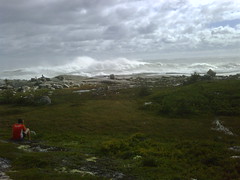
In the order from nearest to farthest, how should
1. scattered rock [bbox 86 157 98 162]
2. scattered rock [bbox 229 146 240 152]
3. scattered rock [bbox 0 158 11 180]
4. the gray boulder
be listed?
scattered rock [bbox 0 158 11 180] → scattered rock [bbox 86 157 98 162] → scattered rock [bbox 229 146 240 152] → the gray boulder

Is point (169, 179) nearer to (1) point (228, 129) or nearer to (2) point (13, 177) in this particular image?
(2) point (13, 177)

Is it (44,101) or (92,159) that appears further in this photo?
(44,101)

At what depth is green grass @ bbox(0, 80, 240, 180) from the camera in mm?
14176

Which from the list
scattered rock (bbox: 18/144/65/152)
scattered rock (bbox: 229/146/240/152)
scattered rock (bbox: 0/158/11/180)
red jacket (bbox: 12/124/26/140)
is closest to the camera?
scattered rock (bbox: 0/158/11/180)

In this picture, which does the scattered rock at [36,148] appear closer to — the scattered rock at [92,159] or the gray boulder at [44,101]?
the scattered rock at [92,159]

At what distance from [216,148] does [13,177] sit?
40.9 ft

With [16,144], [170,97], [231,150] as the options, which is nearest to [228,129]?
[231,150]

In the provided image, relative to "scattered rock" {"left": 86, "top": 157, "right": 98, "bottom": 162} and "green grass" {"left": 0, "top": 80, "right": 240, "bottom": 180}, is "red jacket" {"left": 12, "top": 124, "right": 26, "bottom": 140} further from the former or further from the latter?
"scattered rock" {"left": 86, "top": 157, "right": 98, "bottom": 162}

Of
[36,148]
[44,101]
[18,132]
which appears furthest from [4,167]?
[44,101]

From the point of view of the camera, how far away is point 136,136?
2159 cm

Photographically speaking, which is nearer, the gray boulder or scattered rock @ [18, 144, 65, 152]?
scattered rock @ [18, 144, 65, 152]

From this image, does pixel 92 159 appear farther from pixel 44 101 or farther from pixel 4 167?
pixel 44 101

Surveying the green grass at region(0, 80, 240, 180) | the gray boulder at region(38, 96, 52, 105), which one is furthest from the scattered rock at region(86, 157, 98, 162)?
the gray boulder at region(38, 96, 52, 105)

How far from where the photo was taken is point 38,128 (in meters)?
27.9
